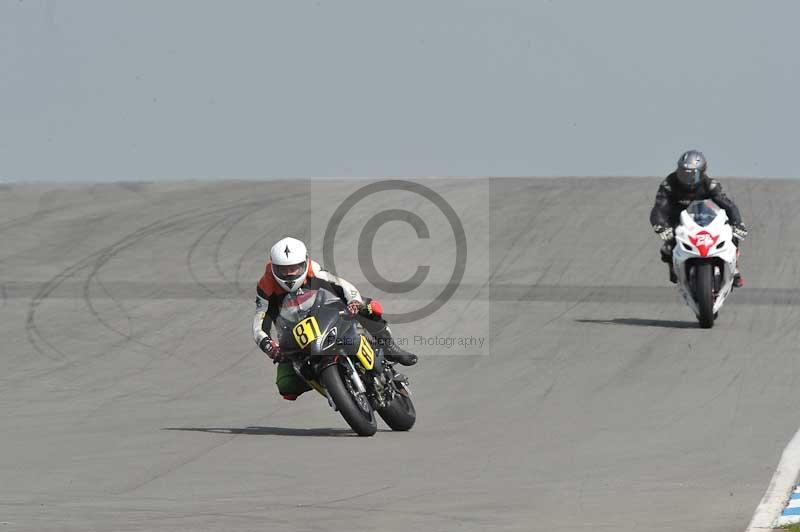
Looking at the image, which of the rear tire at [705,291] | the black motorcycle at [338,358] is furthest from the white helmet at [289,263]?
the rear tire at [705,291]

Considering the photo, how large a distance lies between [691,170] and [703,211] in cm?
48

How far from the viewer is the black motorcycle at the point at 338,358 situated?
34.1 feet

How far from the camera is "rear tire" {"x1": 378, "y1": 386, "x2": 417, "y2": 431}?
10883mm

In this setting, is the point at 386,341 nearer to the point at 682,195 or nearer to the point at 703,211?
the point at 703,211

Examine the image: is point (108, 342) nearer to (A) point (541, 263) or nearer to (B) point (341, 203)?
(A) point (541, 263)

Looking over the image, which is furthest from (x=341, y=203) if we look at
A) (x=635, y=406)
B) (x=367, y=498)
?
(x=367, y=498)

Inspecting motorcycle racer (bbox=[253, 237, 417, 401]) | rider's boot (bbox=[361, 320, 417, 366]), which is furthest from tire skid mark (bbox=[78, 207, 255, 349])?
rider's boot (bbox=[361, 320, 417, 366])

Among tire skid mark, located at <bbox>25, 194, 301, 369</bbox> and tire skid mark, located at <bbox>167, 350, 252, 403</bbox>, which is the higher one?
tire skid mark, located at <bbox>25, 194, 301, 369</bbox>

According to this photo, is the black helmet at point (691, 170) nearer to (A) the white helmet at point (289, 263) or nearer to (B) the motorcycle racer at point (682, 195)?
(B) the motorcycle racer at point (682, 195)

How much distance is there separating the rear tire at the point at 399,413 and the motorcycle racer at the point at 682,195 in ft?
19.9

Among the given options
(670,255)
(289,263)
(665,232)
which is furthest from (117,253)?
(289,263)

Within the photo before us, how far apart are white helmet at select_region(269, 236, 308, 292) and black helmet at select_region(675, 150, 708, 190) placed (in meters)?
6.91

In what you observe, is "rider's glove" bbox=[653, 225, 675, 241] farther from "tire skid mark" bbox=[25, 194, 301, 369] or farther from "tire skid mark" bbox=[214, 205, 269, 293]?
"tire skid mark" bbox=[214, 205, 269, 293]

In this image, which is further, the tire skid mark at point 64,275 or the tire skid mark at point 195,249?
the tire skid mark at point 195,249
